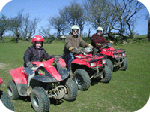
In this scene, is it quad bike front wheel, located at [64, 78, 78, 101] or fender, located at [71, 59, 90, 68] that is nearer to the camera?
quad bike front wheel, located at [64, 78, 78, 101]

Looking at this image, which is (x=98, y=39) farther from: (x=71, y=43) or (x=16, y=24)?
(x=16, y=24)

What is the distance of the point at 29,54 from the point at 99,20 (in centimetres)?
2012

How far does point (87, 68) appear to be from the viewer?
16.3 ft

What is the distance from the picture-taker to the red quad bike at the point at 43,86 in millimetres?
2922

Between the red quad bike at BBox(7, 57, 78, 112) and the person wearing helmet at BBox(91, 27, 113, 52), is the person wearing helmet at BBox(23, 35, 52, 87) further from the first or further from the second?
the person wearing helmet at BBox(91, 27, 113, 52)

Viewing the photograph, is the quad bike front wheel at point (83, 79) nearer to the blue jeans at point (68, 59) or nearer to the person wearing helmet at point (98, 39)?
the blue jeans at point (68, 59)

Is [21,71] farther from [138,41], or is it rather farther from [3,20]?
[3,20]

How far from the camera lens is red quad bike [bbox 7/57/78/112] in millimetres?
2922

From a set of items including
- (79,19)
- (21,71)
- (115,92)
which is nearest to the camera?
(21,71)

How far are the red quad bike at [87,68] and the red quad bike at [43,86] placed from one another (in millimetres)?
1074

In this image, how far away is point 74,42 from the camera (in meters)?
5.70

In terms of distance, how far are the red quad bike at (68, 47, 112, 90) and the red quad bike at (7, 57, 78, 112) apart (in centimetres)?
107

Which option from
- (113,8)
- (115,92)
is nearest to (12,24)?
(113,8)

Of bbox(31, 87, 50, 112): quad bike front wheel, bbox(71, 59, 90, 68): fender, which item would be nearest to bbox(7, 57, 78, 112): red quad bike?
bbox(31, 87, 50, 112): quad bike front wheel
